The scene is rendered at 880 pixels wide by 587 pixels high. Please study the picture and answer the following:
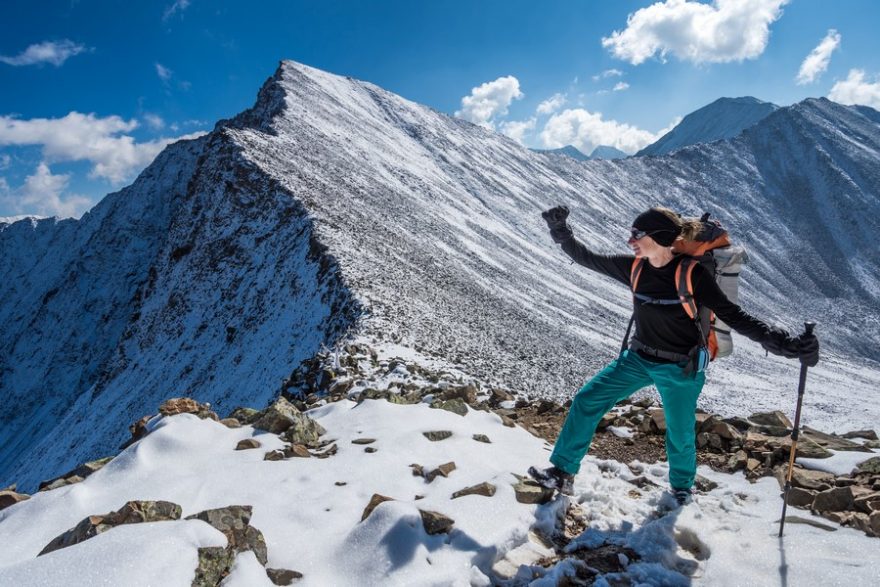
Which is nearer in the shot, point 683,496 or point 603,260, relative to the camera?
point 683,496

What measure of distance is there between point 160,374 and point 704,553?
2801 centimetres

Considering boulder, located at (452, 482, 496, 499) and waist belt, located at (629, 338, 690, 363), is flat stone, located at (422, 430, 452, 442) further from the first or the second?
waist belt, located at (629, 338, 690, 363)

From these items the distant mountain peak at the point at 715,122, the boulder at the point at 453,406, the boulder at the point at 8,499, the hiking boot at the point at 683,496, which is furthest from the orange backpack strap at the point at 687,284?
the distant mountain peak at the point at 715,122

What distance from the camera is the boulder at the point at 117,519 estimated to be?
4035 millimetres

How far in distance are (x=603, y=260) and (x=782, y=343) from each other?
199 cm

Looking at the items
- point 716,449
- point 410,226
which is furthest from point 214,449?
point 410,226

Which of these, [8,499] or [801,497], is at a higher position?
[801,497]

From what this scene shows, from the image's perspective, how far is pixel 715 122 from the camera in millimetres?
165750

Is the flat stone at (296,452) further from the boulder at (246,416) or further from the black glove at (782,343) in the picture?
the black glove at (782,343)

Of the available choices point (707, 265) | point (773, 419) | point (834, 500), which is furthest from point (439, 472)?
point (773, 419)

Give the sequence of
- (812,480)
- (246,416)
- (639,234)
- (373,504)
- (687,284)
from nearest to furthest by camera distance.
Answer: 1. (373,504)
2. (687,284)
3. (639,234)
4. (812,480)
5. (246,416)

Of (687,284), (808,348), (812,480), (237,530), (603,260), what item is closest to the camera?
(237,530)

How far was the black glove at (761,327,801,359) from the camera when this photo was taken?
4.54m

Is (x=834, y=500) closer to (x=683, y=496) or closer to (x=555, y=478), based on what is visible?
(x=683, y=496)
